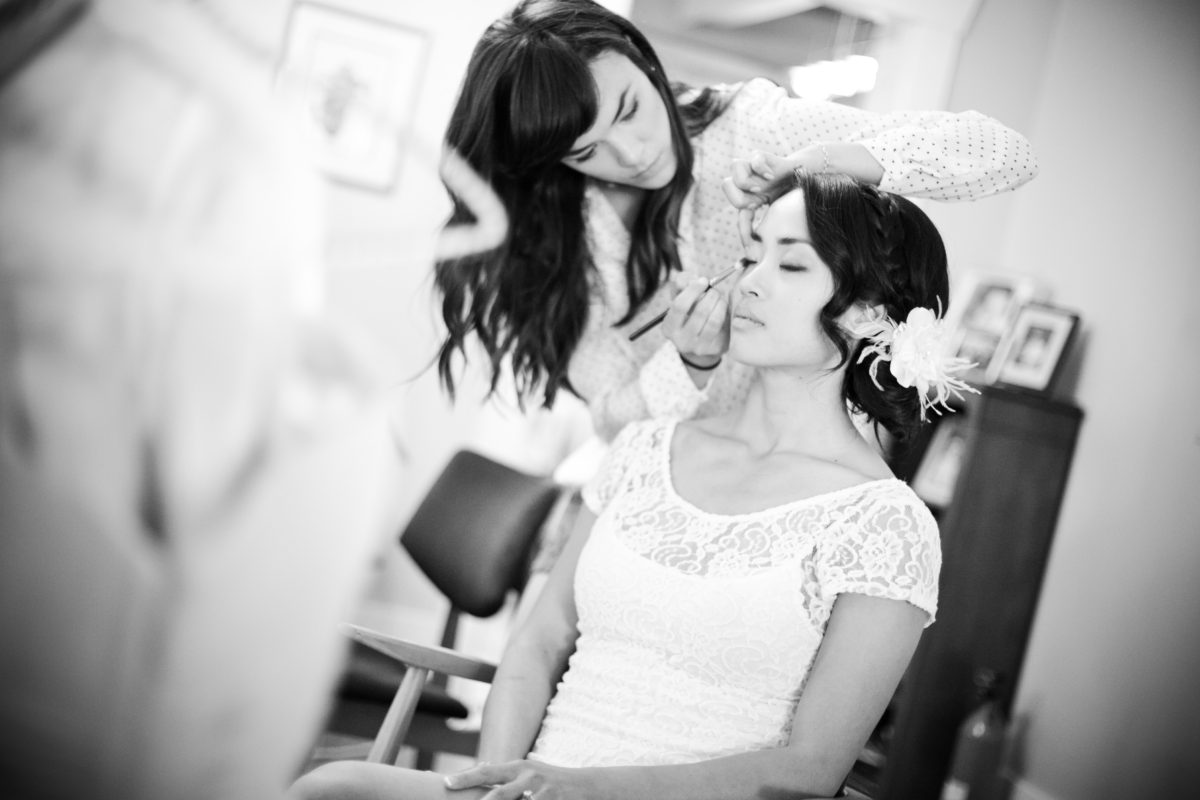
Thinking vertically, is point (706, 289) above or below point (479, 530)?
above

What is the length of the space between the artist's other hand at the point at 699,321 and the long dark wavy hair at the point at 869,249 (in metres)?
0.17

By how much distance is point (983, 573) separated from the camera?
3.06 meters

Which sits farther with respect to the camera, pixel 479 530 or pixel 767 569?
pixel 479 530

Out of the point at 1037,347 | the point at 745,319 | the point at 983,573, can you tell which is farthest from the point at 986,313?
the point at 745,319

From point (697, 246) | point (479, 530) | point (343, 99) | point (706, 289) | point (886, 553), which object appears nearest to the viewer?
point (343, 99)

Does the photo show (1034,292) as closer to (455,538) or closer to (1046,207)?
(1046,207)

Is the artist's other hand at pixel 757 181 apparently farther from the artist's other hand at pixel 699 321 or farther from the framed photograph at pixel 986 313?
the framed photograph at pixel 986 313

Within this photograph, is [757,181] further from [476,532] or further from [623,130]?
[476,532]

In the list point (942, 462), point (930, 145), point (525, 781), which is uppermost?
point (930, 145)

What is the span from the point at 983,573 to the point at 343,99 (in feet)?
9.83

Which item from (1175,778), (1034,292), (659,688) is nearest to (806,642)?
(659,688)

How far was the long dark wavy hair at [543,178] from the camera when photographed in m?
1.32

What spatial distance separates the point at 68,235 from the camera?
11.1 inches

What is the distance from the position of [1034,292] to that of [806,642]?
2367 mm
